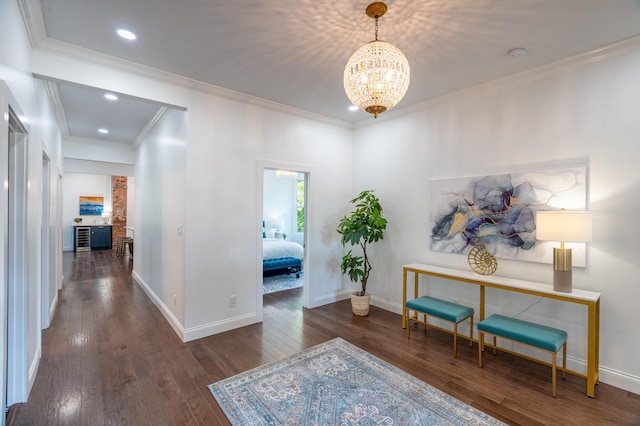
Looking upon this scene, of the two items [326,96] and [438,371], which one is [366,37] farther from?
[438,371]

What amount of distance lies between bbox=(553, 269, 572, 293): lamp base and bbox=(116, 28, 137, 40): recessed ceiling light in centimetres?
420

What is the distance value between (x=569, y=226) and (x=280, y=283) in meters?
4.72

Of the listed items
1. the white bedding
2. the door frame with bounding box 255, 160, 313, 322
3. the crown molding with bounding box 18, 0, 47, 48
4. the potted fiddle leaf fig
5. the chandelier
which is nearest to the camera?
the chandelier

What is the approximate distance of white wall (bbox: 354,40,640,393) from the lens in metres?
2.47

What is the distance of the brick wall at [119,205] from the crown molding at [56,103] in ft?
20.6

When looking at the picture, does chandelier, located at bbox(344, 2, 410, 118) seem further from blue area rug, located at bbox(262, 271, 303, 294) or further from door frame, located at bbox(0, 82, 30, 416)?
A: blue area rug, located at bbox(262, 271, 303, 294)

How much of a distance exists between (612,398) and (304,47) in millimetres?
3908

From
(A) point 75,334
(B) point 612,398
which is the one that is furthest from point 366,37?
(A) point 75,334

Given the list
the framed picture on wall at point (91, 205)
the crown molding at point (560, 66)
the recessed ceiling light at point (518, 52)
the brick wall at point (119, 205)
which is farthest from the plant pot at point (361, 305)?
the framed picture on wall at point (91, 205)

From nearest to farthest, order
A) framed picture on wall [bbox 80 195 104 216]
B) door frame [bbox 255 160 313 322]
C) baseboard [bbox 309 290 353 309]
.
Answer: door frame [bbox 255 160 313 322], baseboard [bbox 309 290 353 309], framed picture on wall [bbox 80 195 104 216]

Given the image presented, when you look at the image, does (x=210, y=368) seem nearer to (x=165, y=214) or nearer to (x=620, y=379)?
(x=165, y=214)

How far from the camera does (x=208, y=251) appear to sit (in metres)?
3.49

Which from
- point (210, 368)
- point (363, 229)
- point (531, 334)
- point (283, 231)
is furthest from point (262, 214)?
point (283, 231)

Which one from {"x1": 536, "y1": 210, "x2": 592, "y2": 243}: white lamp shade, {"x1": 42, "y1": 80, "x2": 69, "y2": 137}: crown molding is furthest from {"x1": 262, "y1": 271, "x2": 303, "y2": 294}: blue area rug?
{"x1": 536, "y1": 210, "x2": 592, "y2": 243}: white lamp shade
